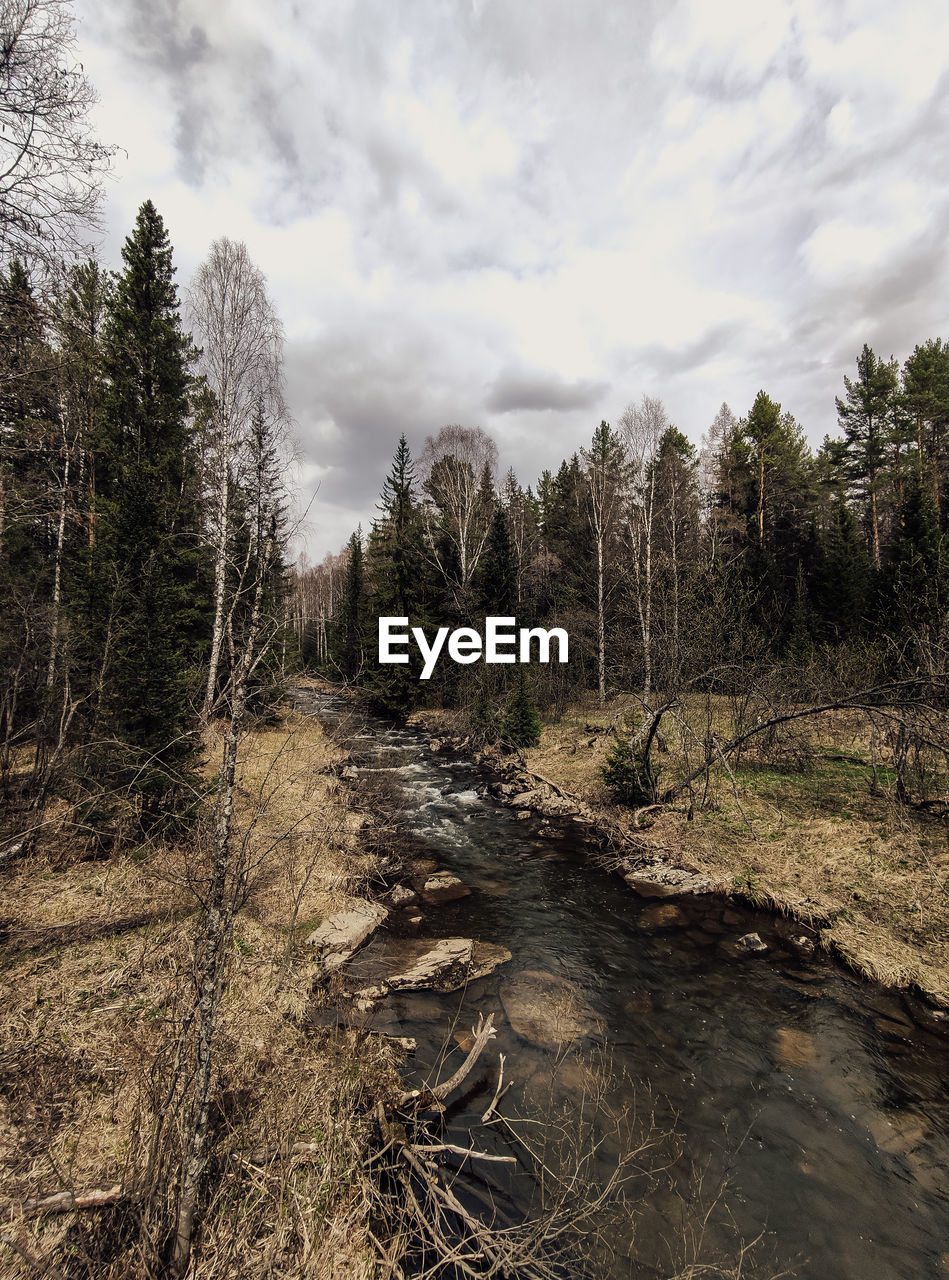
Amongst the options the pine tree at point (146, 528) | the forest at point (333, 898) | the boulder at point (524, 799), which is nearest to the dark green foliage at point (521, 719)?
the forest at point (333, 898)

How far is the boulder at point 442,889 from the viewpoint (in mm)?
9312

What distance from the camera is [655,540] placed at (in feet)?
70.0

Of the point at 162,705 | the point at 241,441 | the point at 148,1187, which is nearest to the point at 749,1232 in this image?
the point at 148,1187

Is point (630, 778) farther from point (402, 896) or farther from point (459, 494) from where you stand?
point (459, 494)

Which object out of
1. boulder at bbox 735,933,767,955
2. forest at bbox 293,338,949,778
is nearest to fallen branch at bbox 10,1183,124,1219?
boulder at bbox 735,933,767,955

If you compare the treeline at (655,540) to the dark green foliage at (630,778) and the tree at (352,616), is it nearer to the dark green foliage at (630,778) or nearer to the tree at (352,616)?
the tree at (352,616)

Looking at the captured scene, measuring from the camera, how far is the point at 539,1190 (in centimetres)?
434

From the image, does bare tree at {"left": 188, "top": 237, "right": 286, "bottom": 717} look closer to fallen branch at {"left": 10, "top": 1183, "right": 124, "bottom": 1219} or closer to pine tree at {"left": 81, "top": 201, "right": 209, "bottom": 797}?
pine tree at {"left": 81, "top": 201, "right": 209, "bottom": 797}

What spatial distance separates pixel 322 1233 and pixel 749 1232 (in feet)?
11.1

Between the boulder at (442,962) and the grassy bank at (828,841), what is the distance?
464 centimetres

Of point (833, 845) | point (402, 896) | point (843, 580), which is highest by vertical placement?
point (843, 580)

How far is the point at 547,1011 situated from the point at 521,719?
41.6 feet

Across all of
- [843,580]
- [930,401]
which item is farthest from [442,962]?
[930,401]

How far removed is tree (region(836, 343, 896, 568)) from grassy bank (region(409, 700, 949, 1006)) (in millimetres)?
23798
